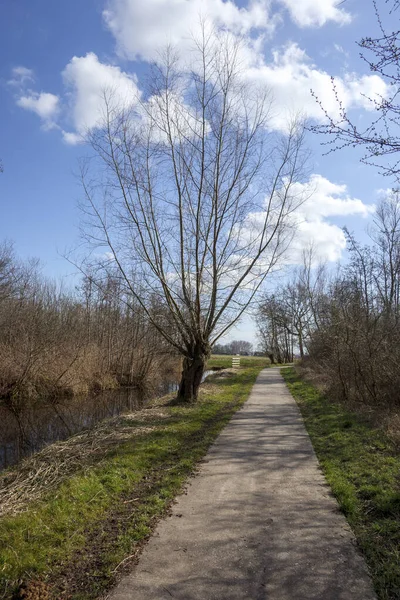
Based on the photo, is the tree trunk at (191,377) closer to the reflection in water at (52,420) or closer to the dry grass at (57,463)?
the reflection in water at (52,420)

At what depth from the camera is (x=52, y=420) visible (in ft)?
53.8

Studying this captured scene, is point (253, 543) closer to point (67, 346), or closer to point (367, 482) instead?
point (367, 482)

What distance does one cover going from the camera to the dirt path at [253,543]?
3.62 metres

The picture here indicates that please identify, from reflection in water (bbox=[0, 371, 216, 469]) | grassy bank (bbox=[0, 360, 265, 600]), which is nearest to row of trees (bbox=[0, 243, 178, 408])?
reflection in water (bbox=[0, 371, 216, 469])

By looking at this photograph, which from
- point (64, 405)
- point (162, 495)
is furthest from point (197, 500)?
point (64, 405)

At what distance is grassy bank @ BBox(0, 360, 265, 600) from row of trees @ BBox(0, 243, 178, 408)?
27.5 feet

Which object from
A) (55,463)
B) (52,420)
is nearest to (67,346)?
(52,420)

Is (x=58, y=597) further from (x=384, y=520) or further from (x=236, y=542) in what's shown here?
(x=384, y=520)

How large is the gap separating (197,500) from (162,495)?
481mm

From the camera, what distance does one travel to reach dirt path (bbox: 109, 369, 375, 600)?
3.62 meters

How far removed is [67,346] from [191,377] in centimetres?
1228

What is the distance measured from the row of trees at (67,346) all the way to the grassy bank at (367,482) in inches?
345

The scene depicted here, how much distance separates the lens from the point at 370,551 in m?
4.29

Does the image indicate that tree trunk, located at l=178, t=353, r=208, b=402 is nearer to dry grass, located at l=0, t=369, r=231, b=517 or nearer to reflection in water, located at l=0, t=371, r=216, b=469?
reflection in water, located at l=0, t=371, r=216, b=469
